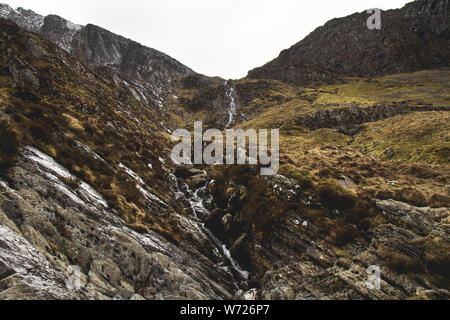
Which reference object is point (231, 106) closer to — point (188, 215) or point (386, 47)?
point (188, 215)

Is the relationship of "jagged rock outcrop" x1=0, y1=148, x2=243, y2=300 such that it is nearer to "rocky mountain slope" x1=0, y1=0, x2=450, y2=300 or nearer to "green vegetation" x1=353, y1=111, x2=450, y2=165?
"rocky mountain slope" x1=0, y1=0, x2=450, y2=300

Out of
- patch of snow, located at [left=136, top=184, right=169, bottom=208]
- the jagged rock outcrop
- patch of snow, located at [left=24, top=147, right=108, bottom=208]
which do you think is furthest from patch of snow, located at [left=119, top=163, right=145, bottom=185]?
the jagged rock outcrop

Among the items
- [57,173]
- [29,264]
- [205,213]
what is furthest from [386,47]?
[29,264]

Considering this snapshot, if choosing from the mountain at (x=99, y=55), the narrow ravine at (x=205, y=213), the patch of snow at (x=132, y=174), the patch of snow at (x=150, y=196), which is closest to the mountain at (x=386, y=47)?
the mountain at (x=99, y=55)

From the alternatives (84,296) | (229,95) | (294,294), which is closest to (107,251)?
(84,296)

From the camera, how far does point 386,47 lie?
534ft

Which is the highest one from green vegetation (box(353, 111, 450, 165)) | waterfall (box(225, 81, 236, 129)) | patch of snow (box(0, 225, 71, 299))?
waterfall (box(225, 81, 236, 129))

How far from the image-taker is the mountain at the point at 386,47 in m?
150

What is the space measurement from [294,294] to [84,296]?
14.6 metres

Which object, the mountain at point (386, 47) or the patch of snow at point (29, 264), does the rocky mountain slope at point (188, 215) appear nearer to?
the patch of snow at point (29, 264)

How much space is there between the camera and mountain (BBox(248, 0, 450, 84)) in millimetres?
149750

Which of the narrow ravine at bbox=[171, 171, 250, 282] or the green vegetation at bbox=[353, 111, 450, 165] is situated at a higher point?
the green vegetation at bbox=[353, 111, 450, 165]

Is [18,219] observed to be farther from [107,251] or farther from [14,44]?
[14,44]

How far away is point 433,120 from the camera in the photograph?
Answer: 55.2m
